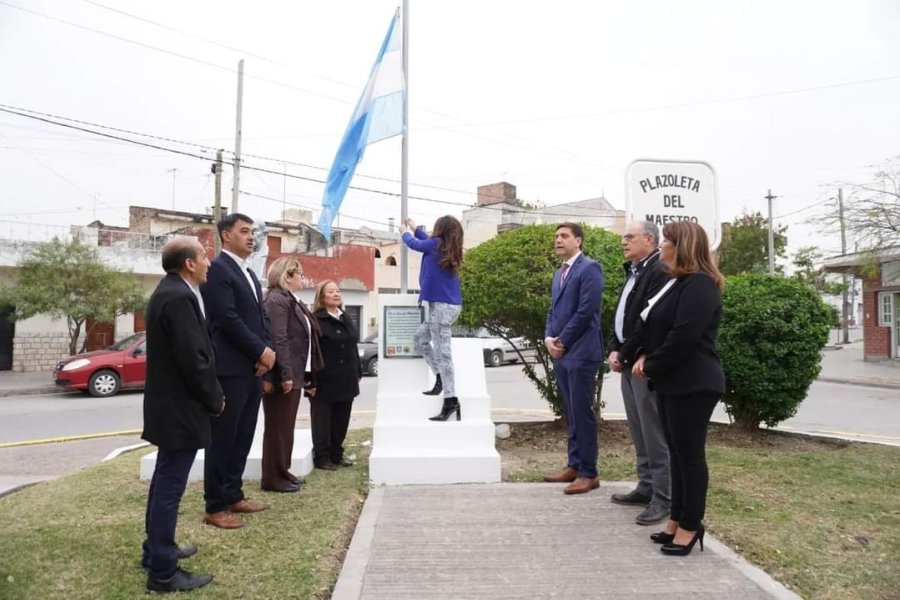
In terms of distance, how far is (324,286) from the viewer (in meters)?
6.28

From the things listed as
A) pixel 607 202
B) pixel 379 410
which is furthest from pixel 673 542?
pixel 607 202

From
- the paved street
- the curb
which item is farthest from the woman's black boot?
the curb

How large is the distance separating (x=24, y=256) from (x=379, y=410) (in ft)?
63.3

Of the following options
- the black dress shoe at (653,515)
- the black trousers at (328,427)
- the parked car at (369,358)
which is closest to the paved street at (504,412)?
the parked car at (369,358)

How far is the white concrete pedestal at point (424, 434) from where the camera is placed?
17.5 feet

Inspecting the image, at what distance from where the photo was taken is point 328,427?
6.10 meters

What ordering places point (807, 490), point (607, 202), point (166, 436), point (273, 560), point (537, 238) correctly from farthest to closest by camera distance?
point (607, 202)
point (537, 238)
point (807, 490)
point (273, 560)
point (166, 436)

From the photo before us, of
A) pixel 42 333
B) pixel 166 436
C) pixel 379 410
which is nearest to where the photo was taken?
pixel 166 436

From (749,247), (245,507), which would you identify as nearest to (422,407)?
(245,507)

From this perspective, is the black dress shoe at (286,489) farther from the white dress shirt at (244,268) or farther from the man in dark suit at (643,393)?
the man in dark suit at (643,393)

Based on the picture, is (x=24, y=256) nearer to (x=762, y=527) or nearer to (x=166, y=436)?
(x=166, y=436)

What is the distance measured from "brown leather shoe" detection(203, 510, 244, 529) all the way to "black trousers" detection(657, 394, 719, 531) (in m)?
2.88

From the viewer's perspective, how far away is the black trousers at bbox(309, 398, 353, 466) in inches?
237

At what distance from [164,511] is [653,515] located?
3095mm
